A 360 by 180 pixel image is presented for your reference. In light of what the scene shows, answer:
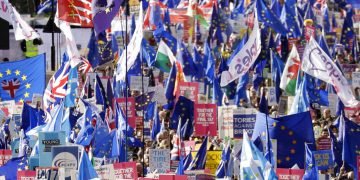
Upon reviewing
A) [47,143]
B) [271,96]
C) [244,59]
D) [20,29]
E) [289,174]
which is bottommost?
[271,96]

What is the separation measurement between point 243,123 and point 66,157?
5383mm

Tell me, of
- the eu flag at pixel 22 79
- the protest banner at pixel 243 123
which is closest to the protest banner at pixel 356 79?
the eu flag at pixel 22 79

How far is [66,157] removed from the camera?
930 inches

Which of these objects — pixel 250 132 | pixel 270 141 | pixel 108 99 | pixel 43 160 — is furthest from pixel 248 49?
pixel 43 160

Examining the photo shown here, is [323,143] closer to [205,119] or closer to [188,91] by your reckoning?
[205,119]

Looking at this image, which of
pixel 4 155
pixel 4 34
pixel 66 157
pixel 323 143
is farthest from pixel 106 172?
pixel 4 34

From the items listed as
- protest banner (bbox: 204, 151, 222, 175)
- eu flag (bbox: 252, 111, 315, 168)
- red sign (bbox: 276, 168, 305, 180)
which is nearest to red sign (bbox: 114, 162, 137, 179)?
red sign (bbox: 276, 168, 305, 180)

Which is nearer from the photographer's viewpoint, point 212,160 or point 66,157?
point 66,157

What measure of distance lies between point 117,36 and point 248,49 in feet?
24.6

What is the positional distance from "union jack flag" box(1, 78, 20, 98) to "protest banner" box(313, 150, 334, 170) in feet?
29.9

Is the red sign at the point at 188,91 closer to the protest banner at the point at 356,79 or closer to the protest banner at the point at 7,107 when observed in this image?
the protest banner at the point at 7,107

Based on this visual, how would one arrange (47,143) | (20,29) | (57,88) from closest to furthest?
(47,143)
(57,88)
(20,29)

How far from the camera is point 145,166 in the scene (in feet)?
92.2

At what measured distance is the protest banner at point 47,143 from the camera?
24438 millimetres
